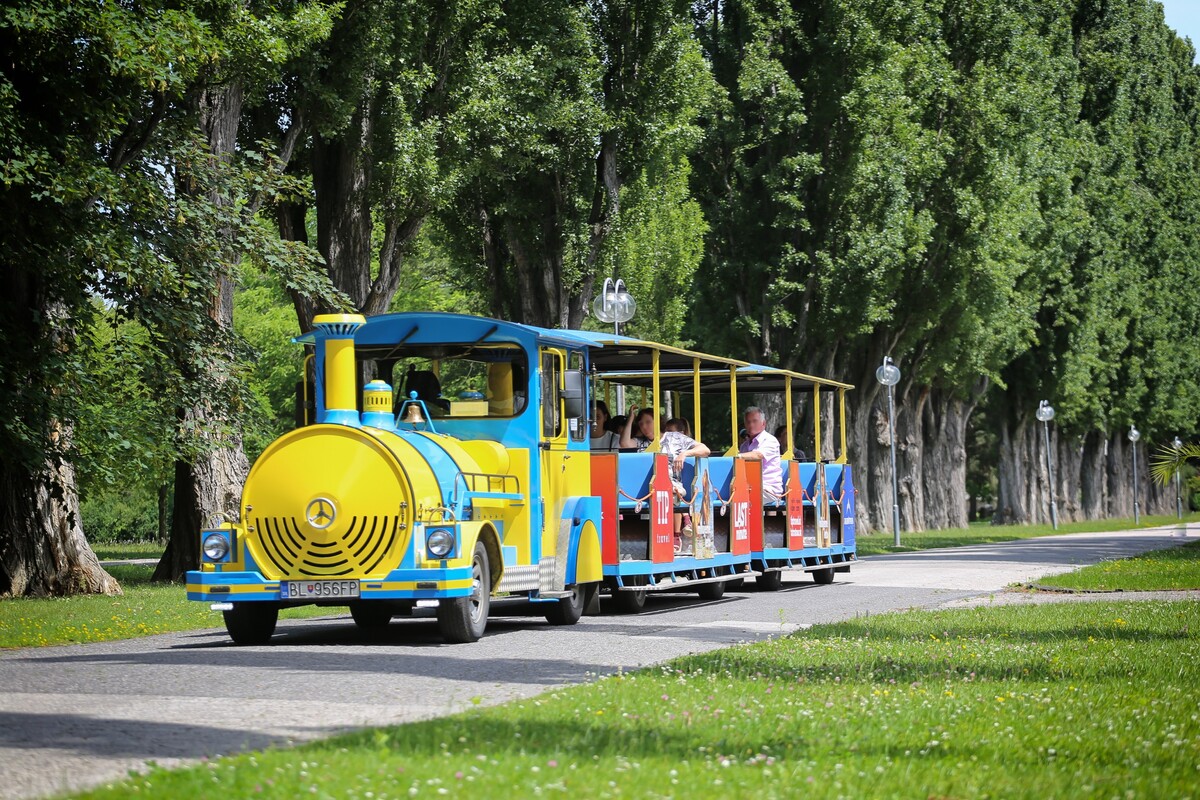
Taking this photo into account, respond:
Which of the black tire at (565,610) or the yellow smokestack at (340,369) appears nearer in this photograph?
the yellow smokestack at (340,369)

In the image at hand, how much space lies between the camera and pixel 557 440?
16578mm

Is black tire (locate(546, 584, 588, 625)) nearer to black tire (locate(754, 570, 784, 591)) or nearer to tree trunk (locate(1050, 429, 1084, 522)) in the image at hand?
black tire (locate(754, 570, 784, 591))

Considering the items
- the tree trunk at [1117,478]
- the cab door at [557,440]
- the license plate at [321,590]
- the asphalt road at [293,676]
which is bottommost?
the asphalt road at [293,676]

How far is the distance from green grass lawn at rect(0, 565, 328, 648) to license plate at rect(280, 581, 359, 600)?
252 centimetres

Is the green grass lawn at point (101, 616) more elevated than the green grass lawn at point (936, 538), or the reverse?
the green grass lawn at point (936, 538)

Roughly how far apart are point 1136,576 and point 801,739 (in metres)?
16.9

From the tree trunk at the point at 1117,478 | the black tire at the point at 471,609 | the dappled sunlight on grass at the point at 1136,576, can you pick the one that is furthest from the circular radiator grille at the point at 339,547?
the tree trunk at the point at 1117,478

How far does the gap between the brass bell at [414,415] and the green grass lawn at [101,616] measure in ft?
10.8

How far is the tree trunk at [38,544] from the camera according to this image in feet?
70.8

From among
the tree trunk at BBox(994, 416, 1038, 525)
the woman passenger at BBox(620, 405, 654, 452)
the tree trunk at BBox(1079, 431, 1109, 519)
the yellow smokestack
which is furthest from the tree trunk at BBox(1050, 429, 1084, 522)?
the yellow smokestack

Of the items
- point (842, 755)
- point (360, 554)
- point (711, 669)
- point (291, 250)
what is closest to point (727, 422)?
point (291, 250)

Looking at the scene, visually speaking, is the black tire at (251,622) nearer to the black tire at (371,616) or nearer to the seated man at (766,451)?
the black tire at (371,616)

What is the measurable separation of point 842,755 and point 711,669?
3.81m

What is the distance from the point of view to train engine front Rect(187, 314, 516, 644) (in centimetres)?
1378
